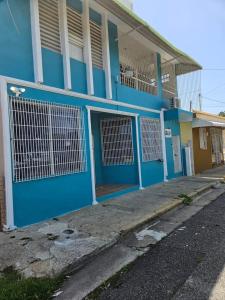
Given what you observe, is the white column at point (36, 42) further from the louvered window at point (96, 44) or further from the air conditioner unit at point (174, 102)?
the air conditioner unit at point (174, 102)

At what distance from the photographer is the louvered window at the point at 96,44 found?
9.80 meters

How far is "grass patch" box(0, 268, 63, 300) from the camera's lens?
12.1ft

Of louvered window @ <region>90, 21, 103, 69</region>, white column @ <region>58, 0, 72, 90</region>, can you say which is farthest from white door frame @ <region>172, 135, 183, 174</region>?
white column @ <region>58, 0, 72, 90</region>

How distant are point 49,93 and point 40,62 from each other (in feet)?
2.64

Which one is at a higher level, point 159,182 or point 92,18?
point 92,18

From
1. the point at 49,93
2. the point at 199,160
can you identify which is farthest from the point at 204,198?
the point at 199,160

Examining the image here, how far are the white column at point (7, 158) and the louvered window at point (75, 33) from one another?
10.2 ft

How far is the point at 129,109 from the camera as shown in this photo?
37.6ft

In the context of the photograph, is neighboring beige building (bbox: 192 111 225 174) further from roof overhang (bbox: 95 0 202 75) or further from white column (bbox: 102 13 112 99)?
white column (bbox: 102 13 112 99)

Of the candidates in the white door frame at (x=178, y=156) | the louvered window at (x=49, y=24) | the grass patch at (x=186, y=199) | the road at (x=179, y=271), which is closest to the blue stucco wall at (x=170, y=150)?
the white door frame at (x=178, y=156)

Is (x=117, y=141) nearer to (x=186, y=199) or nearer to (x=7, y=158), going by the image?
(x=186, y=199)

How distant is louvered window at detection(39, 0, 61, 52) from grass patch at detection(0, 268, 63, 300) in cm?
582

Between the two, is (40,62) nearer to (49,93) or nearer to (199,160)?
(49,93)

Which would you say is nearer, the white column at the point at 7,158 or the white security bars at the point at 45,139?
the white column at the point at 7,158
